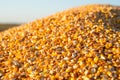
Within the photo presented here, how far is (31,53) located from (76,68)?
147 cm

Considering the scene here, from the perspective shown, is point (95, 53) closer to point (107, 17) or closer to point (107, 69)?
point (107, 69)

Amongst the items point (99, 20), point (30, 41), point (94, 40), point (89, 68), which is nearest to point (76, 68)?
point (89, 68)

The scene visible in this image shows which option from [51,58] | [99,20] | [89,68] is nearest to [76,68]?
[89,68]

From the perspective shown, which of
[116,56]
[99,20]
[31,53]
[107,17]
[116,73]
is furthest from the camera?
[107,17]

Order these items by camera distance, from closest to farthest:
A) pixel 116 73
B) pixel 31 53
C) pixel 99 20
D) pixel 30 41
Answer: pixel 116 73, pixel 31 53, pixel 30 41, pixel 99 20

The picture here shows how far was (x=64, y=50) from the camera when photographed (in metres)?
7.57

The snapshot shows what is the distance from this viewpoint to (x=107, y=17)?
10.1 meters

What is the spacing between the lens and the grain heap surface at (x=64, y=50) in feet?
22.0

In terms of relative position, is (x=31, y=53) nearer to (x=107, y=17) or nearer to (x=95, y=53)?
(x=95, y=53)

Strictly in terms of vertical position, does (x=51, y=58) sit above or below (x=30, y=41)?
below

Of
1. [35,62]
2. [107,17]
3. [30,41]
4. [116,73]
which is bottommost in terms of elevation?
[116,73]

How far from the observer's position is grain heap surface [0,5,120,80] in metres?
6.72

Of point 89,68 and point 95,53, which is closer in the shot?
point 89,68

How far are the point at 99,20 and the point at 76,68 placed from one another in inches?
113
